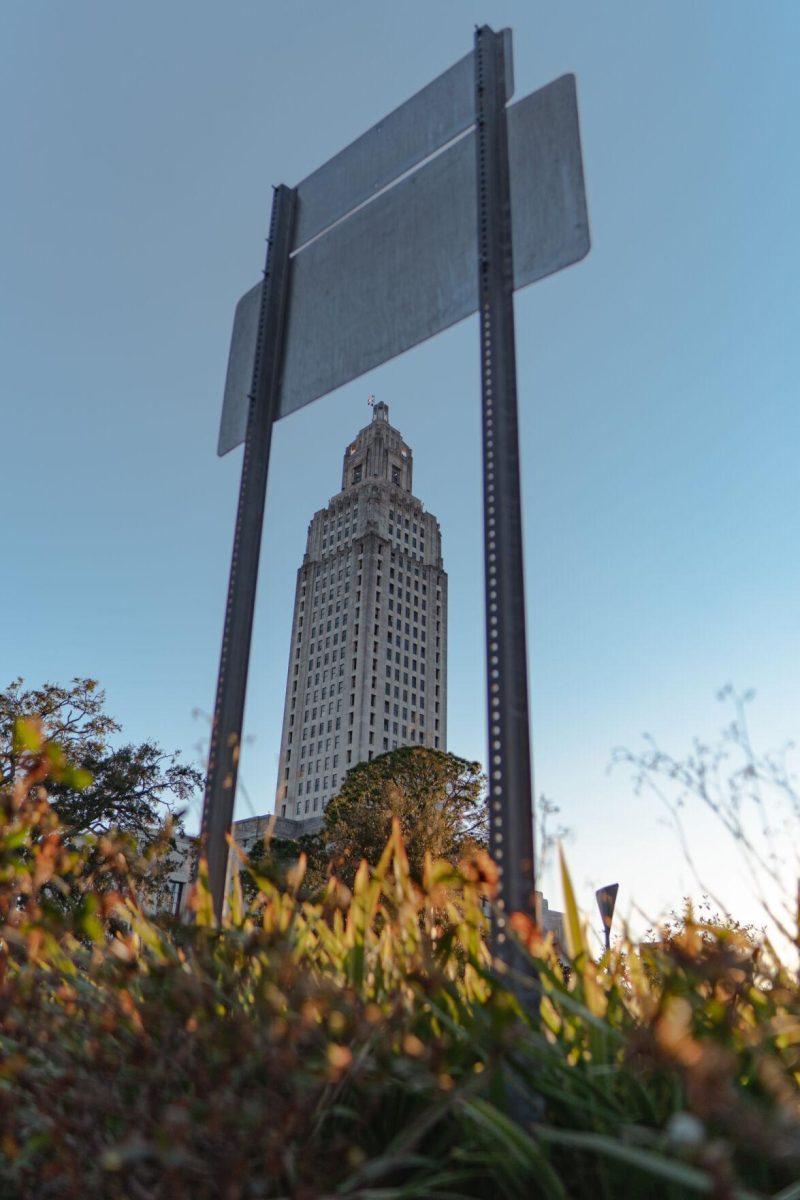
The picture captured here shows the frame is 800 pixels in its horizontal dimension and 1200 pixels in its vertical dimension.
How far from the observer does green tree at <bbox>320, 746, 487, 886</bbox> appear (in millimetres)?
26750

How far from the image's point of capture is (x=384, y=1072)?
4.45 feet

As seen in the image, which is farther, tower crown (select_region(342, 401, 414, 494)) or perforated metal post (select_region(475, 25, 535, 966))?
tower crown (select_region(342, 401, 414, 494))

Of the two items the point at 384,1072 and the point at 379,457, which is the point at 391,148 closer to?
the point at 384,1072

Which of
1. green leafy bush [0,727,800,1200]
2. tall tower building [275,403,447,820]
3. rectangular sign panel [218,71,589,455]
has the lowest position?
green leafy bush [0,727,800,1200]

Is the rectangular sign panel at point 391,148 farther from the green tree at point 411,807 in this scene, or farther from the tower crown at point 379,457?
the tower crown at point 379,457

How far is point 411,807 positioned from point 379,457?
236 ft

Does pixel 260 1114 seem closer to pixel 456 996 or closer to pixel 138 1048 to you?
pixel 138 1048

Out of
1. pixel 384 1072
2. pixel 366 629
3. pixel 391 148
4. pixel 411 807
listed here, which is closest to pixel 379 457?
pixel 366 629

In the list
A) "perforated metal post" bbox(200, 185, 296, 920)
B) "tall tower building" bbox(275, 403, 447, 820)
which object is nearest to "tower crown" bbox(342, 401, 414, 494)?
"tall tower building" bbox(275, 403, 447, 820)

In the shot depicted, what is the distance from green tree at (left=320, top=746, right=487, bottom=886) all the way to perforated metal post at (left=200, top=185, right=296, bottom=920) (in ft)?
74.0

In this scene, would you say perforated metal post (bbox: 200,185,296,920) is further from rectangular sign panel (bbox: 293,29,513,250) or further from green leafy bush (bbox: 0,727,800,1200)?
green leafy bush (bbox: 0,727,800,1200)

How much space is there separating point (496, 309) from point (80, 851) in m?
2.53

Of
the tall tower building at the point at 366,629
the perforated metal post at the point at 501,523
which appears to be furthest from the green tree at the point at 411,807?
the tall tower building at the point at 366,629

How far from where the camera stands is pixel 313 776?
3403 inches
